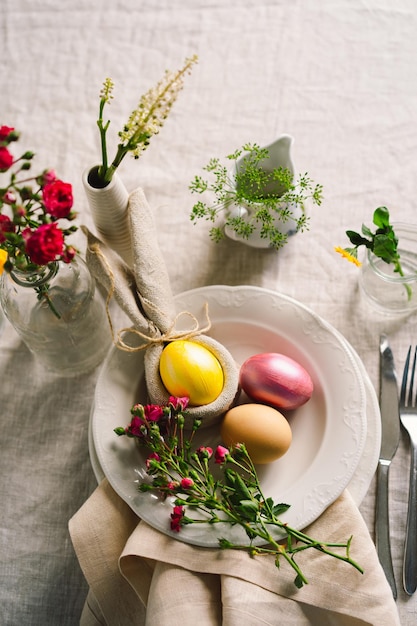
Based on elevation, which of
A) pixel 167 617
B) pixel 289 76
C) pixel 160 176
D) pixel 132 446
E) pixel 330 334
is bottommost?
pixel 167 617

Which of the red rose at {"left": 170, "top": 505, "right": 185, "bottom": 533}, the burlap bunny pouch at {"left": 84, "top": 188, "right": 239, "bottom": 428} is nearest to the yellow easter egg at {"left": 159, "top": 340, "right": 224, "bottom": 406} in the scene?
the burlap bunny pouch at {"left": 84, "top": 188, "right": 239, "bottom": 428}

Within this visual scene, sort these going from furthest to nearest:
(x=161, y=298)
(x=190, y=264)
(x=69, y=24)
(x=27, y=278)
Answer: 1. (x=69, y=24)
2. (x=190, y=264)
3. (x=161, y=298)
4. (x=27, y=278)

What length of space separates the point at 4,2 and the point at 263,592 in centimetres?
109

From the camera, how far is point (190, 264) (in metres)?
0.91

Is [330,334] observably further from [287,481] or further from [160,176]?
[160,176]

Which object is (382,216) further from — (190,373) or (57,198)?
(57,198)

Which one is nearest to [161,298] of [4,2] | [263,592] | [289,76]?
[263,592]

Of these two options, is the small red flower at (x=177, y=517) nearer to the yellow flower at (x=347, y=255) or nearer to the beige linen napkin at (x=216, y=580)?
the beige linen napkin at (x=216, y=580)

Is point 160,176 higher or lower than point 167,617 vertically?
higher

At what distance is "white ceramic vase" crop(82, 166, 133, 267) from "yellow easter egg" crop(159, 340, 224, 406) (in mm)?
177

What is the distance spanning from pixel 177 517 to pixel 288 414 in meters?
0.21

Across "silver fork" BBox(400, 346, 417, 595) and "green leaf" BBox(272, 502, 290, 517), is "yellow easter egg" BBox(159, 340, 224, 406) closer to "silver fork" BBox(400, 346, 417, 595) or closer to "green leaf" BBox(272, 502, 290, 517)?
"green leaf" BBox(272, 502, 290, 517)

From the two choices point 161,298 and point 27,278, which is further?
point 161,298

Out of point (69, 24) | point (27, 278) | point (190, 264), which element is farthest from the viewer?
point (69, 24)
